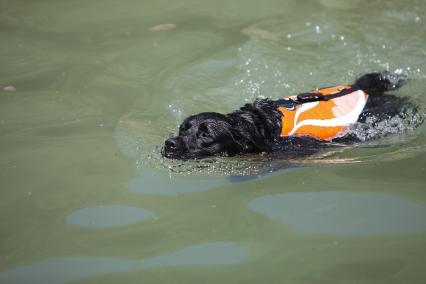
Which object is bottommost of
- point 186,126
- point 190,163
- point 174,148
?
point 190,163

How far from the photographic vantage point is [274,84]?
7527mm

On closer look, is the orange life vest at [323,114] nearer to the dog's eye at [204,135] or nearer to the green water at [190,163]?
the green water at [190,163]

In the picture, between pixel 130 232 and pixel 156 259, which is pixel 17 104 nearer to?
pixel 130 232

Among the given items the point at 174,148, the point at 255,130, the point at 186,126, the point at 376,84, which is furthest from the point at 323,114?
the point at 174,148

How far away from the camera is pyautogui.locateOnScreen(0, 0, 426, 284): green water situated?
168 inches

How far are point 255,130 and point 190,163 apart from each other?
756 millimetres

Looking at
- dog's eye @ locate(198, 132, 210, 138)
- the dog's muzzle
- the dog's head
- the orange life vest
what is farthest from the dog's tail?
the dog's muzzle

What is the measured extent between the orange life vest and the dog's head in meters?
0.65

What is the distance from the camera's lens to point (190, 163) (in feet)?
18.1

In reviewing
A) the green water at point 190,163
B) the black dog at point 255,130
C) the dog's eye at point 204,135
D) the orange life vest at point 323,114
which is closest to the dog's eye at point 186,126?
the black dog at point 255,130

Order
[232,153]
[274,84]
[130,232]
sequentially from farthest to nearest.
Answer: [274,84] < [232,153] < [130,232]

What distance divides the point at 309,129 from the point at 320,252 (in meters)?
1.97

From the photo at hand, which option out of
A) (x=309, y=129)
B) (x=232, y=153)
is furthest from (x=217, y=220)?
(x=309, y=129)

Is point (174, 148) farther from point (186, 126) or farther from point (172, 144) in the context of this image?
point (186, 126)
